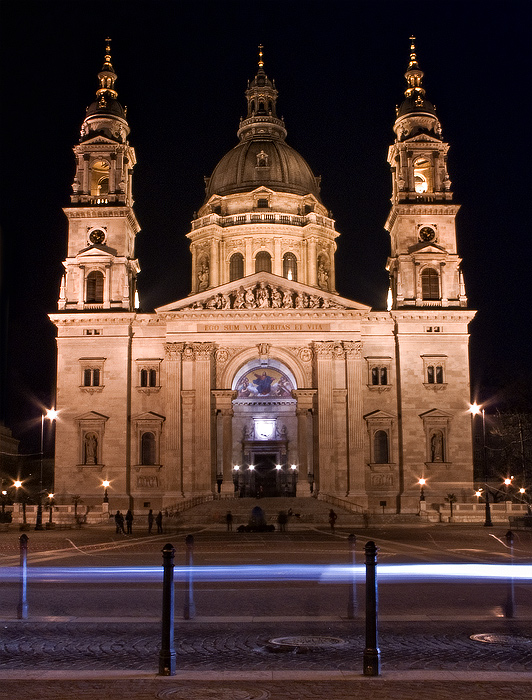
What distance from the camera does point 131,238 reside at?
70125mm

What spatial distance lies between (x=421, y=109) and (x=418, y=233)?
10607 mm

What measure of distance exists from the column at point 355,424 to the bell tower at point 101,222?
56.0 ft

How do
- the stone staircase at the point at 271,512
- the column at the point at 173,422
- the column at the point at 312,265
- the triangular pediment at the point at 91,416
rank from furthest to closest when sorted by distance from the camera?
the column at the point at 312,265 → the triangular pediment at the point at 91,416 → the column at the point at 173,422 → the stone staircase at the point at 271,512

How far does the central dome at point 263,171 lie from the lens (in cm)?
8271

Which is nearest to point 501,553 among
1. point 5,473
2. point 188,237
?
point 188,237

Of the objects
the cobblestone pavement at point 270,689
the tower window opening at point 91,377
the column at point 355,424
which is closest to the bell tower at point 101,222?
the tower window opening at point 91,377

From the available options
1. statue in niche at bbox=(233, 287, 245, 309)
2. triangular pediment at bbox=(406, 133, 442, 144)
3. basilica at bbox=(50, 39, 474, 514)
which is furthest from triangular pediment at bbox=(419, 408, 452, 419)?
triangular pediment at bbox=(406, 133, 442, 144)

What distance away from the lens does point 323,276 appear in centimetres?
7994

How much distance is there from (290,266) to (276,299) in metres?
14.7

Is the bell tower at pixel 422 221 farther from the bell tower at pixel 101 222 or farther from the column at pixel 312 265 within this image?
the bell tower at pixel 101 222

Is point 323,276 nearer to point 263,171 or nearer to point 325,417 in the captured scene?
point 263,171

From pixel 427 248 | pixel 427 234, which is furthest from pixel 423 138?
pixel 427 248

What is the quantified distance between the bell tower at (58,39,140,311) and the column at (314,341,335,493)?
15.0 m

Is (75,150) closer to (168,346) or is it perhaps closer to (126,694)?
(168,346)
